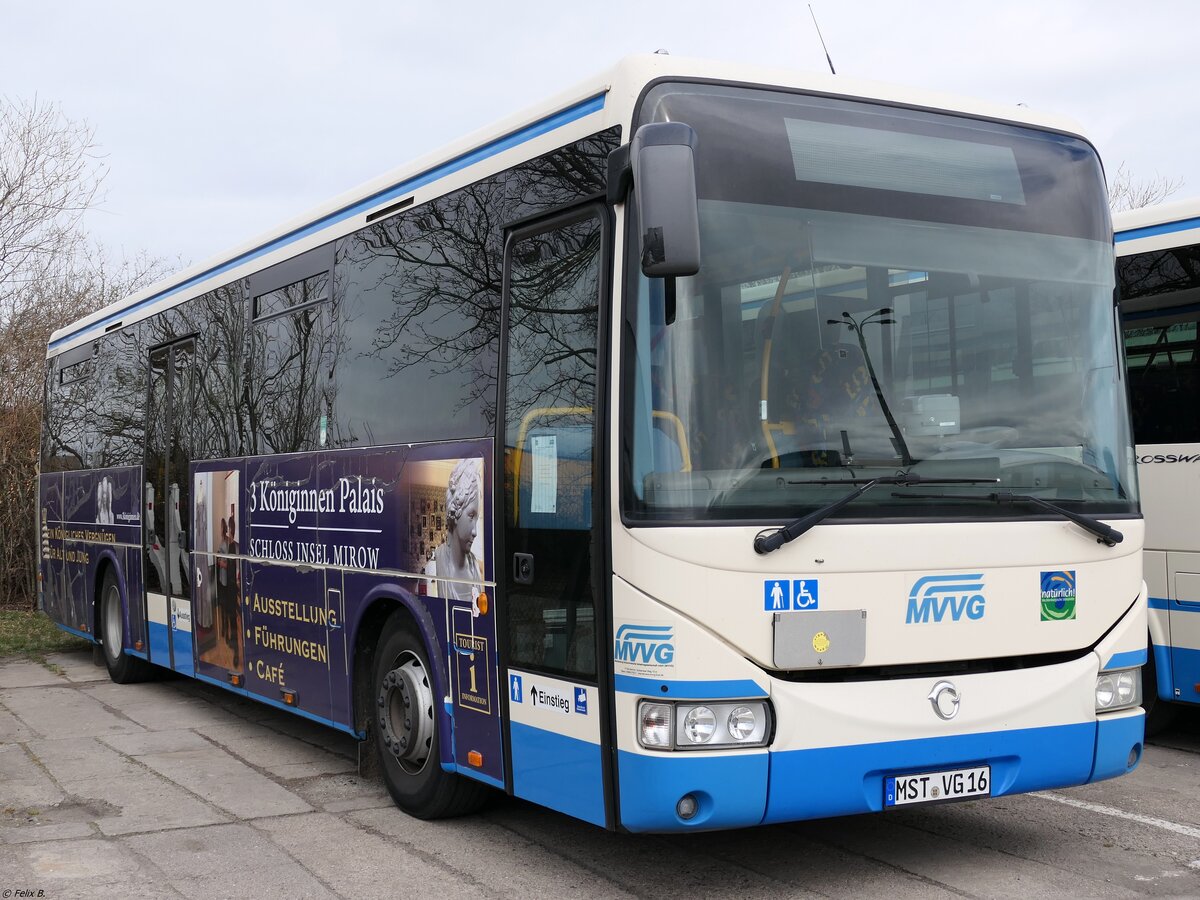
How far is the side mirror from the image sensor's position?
4.58 meters

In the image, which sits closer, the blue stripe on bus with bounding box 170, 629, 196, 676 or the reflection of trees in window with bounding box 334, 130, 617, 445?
the reflection of trees in window with bounding box 334, 130, 617, 445

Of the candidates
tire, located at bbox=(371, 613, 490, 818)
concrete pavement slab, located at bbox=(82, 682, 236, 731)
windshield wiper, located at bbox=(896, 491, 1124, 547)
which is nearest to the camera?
windshield wiper, located at bbox=(896, 491, 1124, 547)

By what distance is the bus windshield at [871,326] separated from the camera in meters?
4.85

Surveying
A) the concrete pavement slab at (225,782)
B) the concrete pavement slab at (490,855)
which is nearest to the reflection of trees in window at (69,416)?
the concrete pavement slab at (225,782)

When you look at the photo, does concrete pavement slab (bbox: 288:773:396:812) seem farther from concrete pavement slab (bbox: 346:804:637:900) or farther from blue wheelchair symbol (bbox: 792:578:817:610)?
blue wheelchair symbol (bbox: 792:578:817:610)

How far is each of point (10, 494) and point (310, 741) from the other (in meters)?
11.5

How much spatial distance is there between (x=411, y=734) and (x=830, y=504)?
8.92 feet

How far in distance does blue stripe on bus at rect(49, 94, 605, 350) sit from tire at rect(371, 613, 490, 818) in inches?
88.2

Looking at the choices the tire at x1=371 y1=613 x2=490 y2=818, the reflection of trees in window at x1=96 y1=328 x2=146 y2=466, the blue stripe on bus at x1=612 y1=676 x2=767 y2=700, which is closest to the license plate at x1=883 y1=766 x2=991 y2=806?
the blue stripe on bus at x1=612 y1=676 x2=767 y2=700

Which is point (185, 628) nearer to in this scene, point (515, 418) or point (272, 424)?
point (272, 424)

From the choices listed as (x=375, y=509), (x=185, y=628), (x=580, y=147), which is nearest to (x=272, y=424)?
(x=375, y=509)

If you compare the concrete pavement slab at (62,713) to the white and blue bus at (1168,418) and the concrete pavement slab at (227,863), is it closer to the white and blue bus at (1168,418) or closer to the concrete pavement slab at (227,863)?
the concrete pavement slab at (227,863)

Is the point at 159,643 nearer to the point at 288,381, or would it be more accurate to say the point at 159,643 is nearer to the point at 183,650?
the point at 183,650

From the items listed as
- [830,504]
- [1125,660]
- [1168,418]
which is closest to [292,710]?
[830,504]
